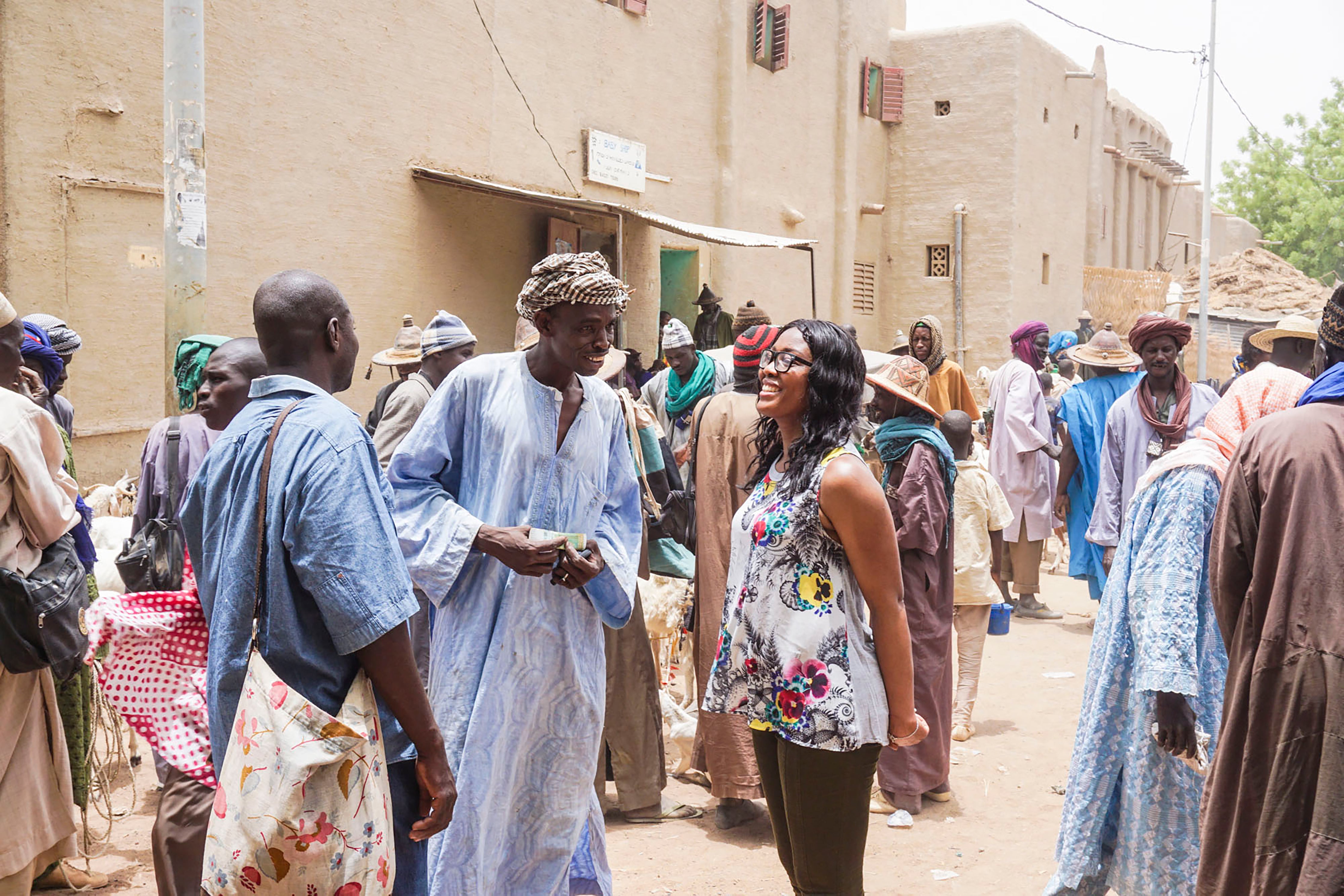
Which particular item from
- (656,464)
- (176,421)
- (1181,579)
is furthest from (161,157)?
(1181,579)

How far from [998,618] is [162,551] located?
4.30 m

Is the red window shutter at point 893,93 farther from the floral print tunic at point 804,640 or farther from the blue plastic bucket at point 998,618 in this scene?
the floral print tunic at point 804,640

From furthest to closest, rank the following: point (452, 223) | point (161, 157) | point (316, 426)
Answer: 1. point (452, 223)
2. point (161, 157)
3. point (316, 426)

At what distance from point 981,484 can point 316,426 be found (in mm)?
5036

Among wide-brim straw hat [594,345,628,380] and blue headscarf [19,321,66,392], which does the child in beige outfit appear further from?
blue headscarf [19,321,66,392]

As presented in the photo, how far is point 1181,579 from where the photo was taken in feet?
9.71

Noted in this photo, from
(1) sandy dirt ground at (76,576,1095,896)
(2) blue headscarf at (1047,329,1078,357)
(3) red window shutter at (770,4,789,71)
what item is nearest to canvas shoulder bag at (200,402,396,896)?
(1) sandy dirt ground at (76,576,1095,896)

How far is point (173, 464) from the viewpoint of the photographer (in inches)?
156

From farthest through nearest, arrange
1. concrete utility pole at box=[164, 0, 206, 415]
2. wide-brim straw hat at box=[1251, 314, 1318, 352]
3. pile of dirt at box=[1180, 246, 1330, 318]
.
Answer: pile of dirt at box=[1180, 246, 1330, 318]
concrete utility pole at box=[164, 0, 206, 415]
wide-brim straw hat at box=[1251, 314, 1318, 352]

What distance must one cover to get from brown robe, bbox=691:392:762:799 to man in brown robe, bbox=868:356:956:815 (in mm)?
638

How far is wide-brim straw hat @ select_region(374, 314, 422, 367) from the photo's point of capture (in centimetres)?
843

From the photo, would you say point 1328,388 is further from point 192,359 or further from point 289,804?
point 192,359

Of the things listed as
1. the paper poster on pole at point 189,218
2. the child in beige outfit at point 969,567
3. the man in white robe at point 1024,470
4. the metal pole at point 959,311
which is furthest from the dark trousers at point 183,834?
the metal pole at point 959,311

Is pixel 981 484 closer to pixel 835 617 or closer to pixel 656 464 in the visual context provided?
pixel 656 464
